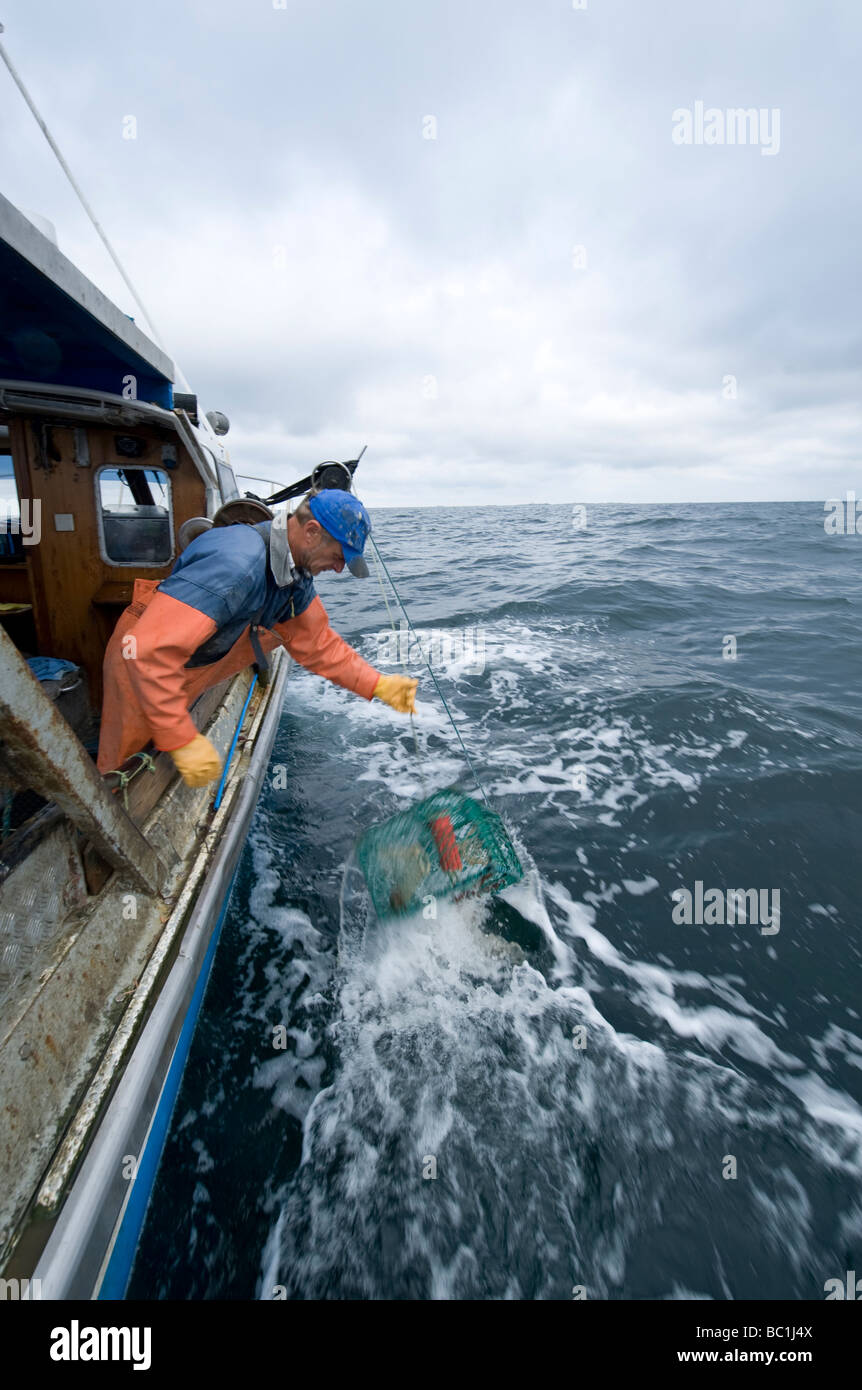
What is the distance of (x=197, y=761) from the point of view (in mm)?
2648

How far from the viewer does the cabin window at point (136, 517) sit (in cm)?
515

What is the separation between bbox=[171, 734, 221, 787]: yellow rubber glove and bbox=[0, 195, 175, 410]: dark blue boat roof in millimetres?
1927

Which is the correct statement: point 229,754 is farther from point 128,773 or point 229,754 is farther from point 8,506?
point 8,506

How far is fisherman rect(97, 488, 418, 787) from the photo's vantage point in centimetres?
239

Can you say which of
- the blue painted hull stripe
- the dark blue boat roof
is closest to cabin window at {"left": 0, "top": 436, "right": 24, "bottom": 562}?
the dark blue boat roof

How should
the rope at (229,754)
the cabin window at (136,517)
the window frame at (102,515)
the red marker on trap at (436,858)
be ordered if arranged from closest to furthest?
the red marker on trap at (436,858), the rope at (229,754), the window frame at (102,515), the cabin window at (136,517)

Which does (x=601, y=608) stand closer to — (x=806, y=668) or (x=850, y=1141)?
(x=806, y=668)

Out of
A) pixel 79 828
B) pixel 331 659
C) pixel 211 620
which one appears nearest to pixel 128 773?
pixel 79 828

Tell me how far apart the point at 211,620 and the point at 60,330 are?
209 cm

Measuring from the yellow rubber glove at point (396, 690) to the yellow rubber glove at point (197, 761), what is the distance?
4.92 feet

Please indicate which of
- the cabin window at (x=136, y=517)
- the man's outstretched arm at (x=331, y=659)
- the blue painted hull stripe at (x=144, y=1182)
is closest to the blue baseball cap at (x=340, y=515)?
the man's outstretched arm at (x=331, y=659)

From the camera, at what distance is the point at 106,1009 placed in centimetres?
229

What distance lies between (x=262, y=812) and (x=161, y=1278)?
334 cm

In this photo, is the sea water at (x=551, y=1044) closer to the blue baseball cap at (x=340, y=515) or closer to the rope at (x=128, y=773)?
the rope at (x=128, y=773)
